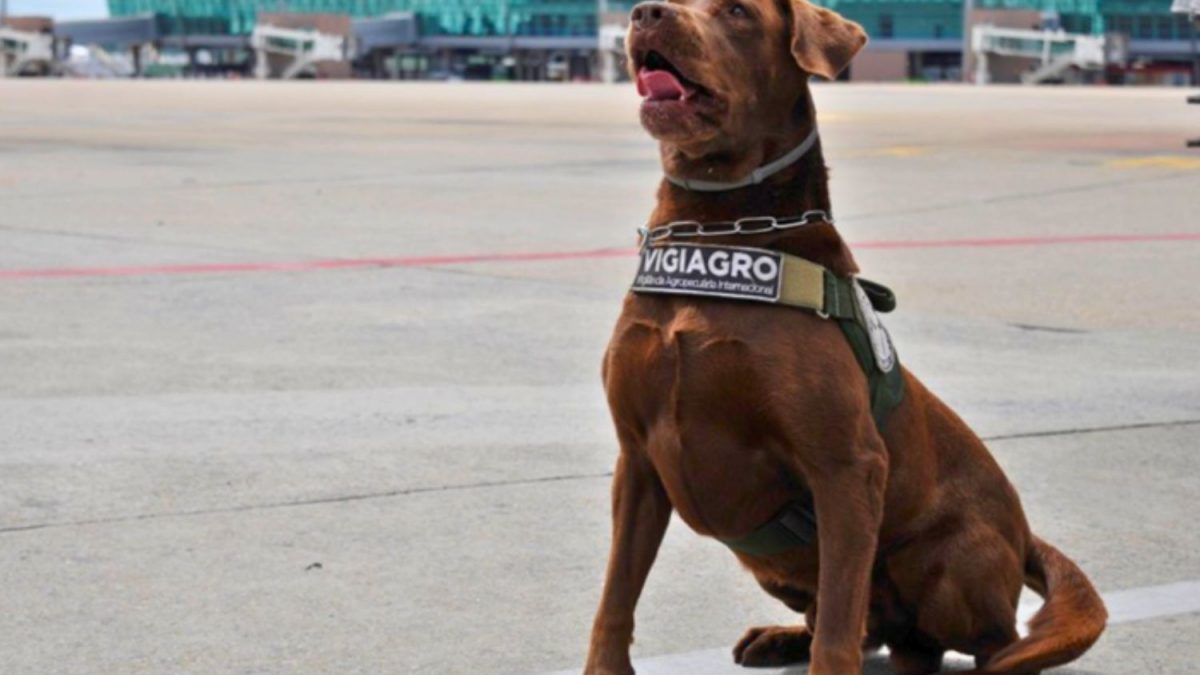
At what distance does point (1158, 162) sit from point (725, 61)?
19496 millimetres

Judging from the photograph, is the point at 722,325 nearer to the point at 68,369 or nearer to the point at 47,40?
the point at 68,369

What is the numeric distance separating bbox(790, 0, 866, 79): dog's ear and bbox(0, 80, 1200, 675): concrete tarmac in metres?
1.31

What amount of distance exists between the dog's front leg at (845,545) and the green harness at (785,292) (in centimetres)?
13

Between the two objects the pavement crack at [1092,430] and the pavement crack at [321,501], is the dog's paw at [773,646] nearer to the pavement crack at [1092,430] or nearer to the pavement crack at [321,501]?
the pavement crack at [321,501]

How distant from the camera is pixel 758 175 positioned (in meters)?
3.87

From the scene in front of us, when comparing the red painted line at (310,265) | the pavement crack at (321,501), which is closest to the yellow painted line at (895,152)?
the red painted line at (310,265)

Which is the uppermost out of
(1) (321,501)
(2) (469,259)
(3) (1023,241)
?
(1) (321,501)

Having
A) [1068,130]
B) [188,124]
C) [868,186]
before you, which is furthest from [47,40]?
[868,186]

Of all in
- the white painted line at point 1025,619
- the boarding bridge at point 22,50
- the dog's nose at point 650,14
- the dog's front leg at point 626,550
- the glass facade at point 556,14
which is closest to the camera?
the dog's nose at point 650,14

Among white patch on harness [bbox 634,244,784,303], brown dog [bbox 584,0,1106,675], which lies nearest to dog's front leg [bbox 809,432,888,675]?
brown dog [bbox 584,0,1106,675]

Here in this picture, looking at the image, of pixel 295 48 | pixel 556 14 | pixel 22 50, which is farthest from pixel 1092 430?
pixel 556 14

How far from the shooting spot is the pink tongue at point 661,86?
374 cm

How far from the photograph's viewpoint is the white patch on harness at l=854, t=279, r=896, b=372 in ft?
12.9

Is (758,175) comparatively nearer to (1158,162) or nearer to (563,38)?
(1158,162)
